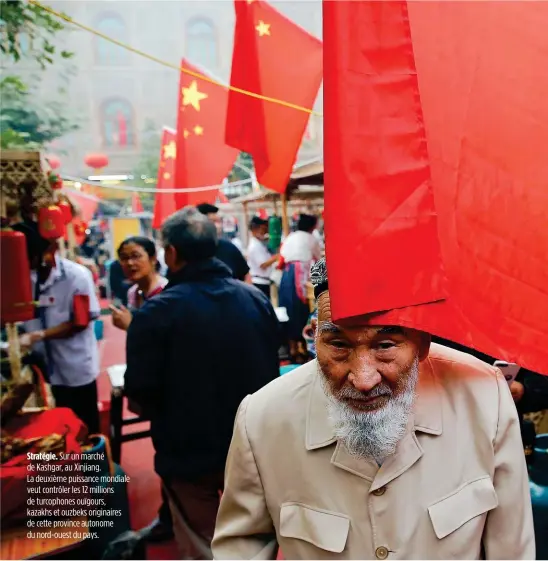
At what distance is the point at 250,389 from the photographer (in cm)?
217

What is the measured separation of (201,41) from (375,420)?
27.5 feet

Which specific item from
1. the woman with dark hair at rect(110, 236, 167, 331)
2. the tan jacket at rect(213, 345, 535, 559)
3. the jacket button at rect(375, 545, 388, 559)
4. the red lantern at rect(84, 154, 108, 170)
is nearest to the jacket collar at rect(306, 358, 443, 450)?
the tan jacket at rect(213, 345, 535, 559)

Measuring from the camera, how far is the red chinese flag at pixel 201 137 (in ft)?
13.5

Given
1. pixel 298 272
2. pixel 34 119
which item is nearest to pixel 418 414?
pixel 298 272

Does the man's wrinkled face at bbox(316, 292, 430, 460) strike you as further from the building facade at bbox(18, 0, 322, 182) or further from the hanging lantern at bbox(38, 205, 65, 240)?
the hanging lantern at bbox(38, 205, 65, 240)

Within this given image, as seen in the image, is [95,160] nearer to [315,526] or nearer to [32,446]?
[32,446]

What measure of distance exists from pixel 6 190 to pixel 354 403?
368 centimetres

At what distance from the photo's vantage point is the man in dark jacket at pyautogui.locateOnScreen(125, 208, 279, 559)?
203 cm

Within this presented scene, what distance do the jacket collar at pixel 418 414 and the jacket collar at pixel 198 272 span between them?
43.7 inches

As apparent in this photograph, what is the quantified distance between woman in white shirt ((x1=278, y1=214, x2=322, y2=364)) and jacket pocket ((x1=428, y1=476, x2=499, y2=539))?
4.17m

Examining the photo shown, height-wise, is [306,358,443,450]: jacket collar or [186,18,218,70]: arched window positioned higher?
[186,18,218,70]: arched window

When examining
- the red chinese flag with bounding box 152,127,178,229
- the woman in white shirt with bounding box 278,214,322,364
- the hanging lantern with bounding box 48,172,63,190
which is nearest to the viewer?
the hanging lantern with bounding box 48,172,63,190

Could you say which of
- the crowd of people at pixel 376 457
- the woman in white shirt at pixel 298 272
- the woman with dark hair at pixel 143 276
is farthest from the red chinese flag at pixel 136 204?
the crowd of people at pixel 376 457

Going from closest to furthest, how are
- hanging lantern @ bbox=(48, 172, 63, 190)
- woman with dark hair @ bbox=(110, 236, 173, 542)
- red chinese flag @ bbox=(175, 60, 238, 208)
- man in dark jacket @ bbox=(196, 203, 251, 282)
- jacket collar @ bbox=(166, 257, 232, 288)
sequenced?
jacket collar @ bbox=(166, 257, 232, 288), woman with dark hair @ bbox=(110, 236, 173, 542), man in dark jacket @ bbox=(196, 203, 251, 282), hanging lantern @ bbox=(48, 172, 63, 190), red chinese flag @ bbox=(175, 60, 238, 208)
